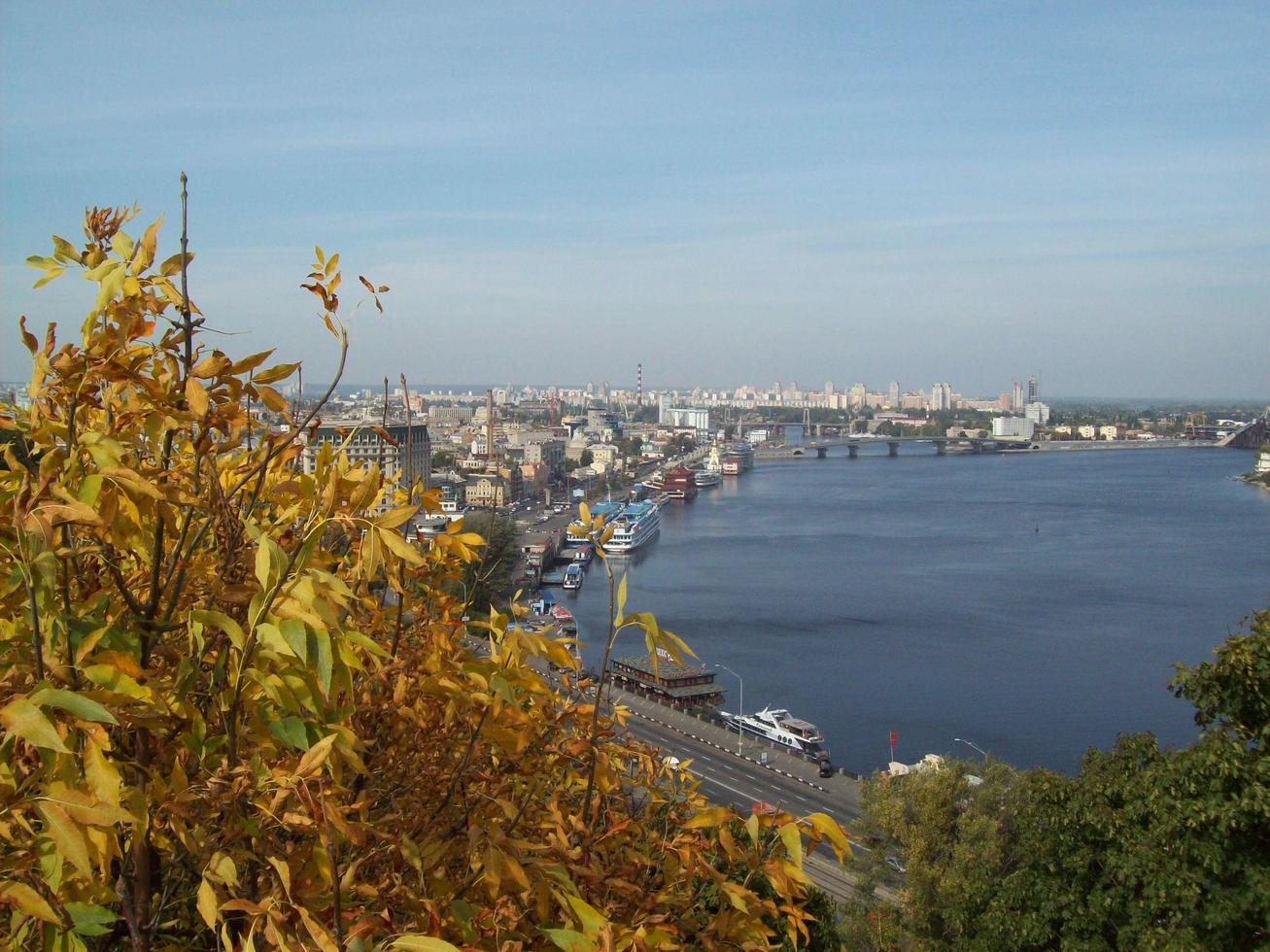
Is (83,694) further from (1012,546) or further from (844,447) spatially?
(844,447)

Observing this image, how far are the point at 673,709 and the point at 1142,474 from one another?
701 inches

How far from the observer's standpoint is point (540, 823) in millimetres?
565

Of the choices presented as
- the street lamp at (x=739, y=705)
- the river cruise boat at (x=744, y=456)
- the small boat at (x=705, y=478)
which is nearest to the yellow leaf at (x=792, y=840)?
the street lamp at (x=739, y=705)

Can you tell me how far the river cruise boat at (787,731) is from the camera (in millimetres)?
5594

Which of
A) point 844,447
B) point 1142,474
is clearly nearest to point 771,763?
point 1142,474

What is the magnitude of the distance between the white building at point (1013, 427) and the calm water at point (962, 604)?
16055mm

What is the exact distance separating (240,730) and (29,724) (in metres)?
0.14

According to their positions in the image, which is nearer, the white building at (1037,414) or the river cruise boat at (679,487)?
the river cruise boat at (679,487)

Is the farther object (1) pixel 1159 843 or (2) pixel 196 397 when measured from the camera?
(1) pixel 1159 843

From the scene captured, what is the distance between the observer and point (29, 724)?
33 centimetres

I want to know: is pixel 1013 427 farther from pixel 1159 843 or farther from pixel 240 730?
pixel 240 730

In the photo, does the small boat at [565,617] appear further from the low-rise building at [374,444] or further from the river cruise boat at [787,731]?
the low-rise building at [374,444]

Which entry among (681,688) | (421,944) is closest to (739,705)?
(681,688)

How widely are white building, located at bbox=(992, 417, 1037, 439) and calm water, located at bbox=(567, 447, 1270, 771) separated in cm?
1605
